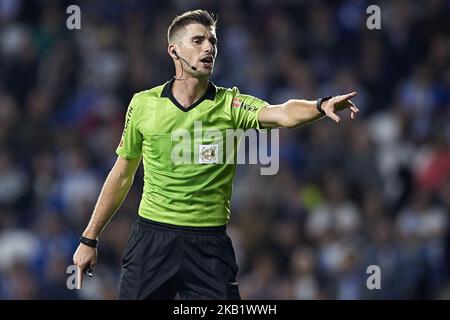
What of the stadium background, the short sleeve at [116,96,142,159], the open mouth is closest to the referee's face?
the open mouth

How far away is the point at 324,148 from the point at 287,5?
2.33 meters

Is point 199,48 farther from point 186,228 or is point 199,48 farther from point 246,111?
point 186,228

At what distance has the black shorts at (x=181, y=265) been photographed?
6414 millimetres

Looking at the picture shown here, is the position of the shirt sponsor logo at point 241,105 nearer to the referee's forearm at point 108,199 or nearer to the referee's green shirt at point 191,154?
the referee's green shirt at point 191,154

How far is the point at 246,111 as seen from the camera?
21.5ft

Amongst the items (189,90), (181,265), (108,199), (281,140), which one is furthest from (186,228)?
(281,140)

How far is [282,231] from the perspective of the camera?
11031 millimetres

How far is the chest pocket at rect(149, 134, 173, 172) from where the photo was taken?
657 centimetres

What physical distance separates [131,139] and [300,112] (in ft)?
3.36

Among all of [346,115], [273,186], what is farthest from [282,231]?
[346,115]

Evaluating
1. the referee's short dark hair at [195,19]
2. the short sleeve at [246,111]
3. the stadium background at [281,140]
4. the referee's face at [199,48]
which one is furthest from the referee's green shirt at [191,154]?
the stadium background at [281,140]

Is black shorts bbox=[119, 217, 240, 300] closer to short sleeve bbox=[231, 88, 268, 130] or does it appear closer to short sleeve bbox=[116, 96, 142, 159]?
short sleeve bbox=[116, 96, 142, 159]

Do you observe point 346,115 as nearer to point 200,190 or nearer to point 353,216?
point 353,216

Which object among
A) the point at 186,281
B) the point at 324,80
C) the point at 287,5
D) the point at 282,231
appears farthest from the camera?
the point at 287,5
